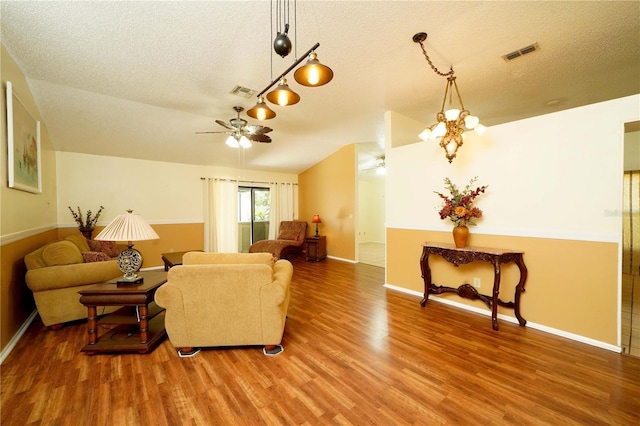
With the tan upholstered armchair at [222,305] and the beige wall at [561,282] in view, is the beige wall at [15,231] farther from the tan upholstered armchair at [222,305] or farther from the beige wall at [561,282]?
the beige wall at [561,282]

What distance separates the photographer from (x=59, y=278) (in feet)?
8.57

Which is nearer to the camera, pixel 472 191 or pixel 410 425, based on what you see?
pixel 410 425

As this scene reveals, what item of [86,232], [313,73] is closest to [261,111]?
[313,73]

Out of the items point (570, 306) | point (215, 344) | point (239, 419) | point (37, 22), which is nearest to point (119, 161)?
point (37, 22)

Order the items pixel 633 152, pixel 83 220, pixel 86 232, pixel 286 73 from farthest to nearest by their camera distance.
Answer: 1. pixel 83 220
2. pixel 86 232
3. pixel 633 152
4. pixel 286 73

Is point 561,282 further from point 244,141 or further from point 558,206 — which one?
point 244,141

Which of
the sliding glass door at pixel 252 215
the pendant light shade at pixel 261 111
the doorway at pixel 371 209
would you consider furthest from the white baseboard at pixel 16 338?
the doorway at pixel 371 209

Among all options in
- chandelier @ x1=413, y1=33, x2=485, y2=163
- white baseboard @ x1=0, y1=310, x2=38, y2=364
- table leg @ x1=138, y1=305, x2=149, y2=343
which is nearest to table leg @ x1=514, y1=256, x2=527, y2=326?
chandelier @ x1=413, y1=33, x2=485, y2=163

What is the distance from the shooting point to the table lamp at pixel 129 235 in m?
2.21

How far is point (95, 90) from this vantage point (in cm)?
326

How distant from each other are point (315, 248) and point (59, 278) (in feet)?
14.7

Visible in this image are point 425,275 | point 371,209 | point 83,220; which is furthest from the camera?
point 371,209

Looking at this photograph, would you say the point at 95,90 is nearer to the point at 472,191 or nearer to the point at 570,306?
the point at 472,191

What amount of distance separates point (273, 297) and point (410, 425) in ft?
4.16
